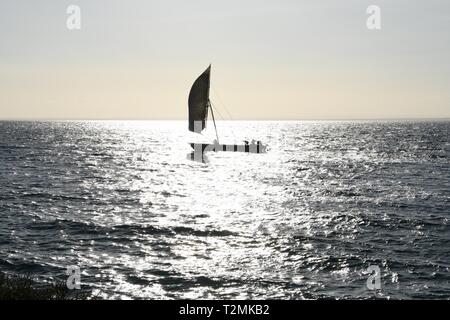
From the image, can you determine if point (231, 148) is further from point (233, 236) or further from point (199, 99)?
point (233, 236)

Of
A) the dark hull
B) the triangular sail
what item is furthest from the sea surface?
the dark hull

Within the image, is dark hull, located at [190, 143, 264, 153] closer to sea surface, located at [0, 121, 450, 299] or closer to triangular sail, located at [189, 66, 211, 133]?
triangular sail, located at [189, 66, 211, 133]

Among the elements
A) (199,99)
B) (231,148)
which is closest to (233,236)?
(199,99)

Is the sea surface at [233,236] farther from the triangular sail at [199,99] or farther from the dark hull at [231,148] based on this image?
the dark hull at [231,148]

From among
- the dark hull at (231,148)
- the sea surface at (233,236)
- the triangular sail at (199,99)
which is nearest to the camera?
the sea surface at (233,236)

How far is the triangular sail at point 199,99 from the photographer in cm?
7612

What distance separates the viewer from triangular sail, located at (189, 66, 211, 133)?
250 feet

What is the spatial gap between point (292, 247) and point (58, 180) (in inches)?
1628

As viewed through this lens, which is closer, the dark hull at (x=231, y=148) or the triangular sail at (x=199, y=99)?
the triangular sail at (x=199, y=99)

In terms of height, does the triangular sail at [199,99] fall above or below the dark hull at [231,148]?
above

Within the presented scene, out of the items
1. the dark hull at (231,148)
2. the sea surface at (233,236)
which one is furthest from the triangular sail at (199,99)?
the dark hull at (231,148)
